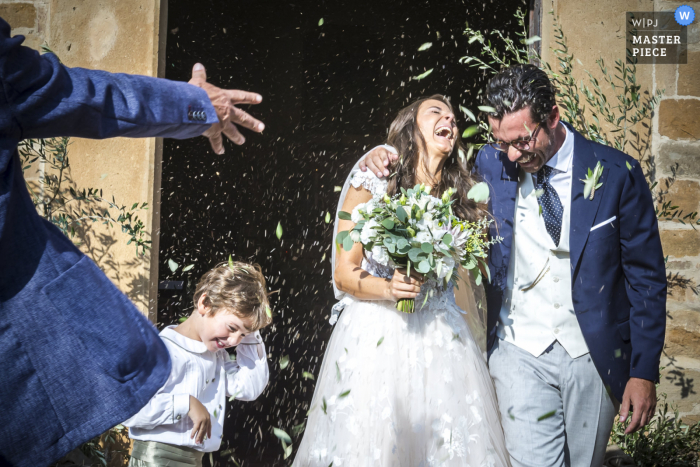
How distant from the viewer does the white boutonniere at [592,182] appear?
2.30 meters

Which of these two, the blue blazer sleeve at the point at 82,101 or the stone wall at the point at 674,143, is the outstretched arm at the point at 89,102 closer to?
the blue blazer sleeve at the point at 82,101

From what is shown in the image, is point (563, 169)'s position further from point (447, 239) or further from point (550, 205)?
point (447, 239)

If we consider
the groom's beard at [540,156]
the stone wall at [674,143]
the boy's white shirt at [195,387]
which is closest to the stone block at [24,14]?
the boy's white shirt at [195,387]

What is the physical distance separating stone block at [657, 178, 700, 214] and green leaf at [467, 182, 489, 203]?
1460 mm

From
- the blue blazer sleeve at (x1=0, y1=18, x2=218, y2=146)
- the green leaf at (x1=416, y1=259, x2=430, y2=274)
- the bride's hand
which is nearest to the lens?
the blue blazer sleeve at (x1=0, y1=18, x2=218, y2=146)

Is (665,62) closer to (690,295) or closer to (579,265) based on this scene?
(690,295)

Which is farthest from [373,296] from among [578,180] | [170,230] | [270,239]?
[270,239]

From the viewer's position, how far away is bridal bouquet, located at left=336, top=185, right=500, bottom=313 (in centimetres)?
216

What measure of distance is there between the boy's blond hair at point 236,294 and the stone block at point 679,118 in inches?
95.7

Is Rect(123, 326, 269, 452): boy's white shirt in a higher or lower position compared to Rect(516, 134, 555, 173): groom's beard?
lower

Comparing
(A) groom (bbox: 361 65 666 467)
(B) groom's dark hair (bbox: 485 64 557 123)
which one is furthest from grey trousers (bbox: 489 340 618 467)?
(B) groom's dark hair (bbox: 485 64 557 123)

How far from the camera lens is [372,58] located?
6395 mm

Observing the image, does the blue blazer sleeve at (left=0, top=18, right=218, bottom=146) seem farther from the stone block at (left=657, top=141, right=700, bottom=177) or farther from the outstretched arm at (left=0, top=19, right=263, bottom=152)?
the stone block at (left=657, top=141, right=700, bottom=177)

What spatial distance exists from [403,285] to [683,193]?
2.05 metres
